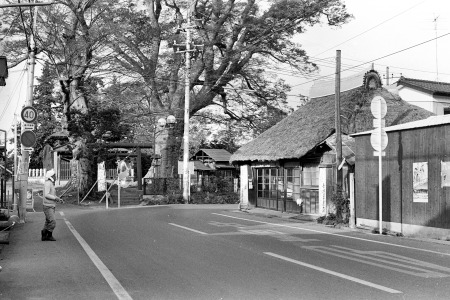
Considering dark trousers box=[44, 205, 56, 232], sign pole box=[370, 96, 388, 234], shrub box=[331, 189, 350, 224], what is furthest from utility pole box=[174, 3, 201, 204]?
dark trousers box=[44, 205, 56, 232]

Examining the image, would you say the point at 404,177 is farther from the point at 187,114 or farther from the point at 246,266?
the point at 187,114

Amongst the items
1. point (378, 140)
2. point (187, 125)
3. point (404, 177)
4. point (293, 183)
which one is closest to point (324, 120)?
point (293, 183)

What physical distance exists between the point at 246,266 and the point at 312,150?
1319 cm

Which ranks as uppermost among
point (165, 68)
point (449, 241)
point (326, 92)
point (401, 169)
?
point (165, 68)

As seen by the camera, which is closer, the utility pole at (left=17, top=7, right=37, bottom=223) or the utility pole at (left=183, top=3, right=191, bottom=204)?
the utility pole at (left=17, top=7, right=37, bottom=223)

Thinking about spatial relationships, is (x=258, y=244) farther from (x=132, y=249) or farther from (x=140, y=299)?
(x=140, y=299)

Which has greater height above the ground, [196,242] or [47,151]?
[47,151]

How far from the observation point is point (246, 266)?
9.30m

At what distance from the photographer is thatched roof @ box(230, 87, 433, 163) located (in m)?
22.5

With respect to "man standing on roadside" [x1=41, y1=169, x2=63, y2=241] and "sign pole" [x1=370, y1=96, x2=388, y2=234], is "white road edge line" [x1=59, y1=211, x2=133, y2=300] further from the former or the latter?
"sign pole" [x1=370, y1=96, x2=388, y2=234]

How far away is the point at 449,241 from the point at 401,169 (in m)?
2.76

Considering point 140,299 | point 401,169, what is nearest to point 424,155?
point 401,169

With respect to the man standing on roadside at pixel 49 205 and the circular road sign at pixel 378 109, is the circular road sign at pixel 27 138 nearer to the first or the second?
the man standing on roadside at pixel 49 205

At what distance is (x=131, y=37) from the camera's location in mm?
34750
